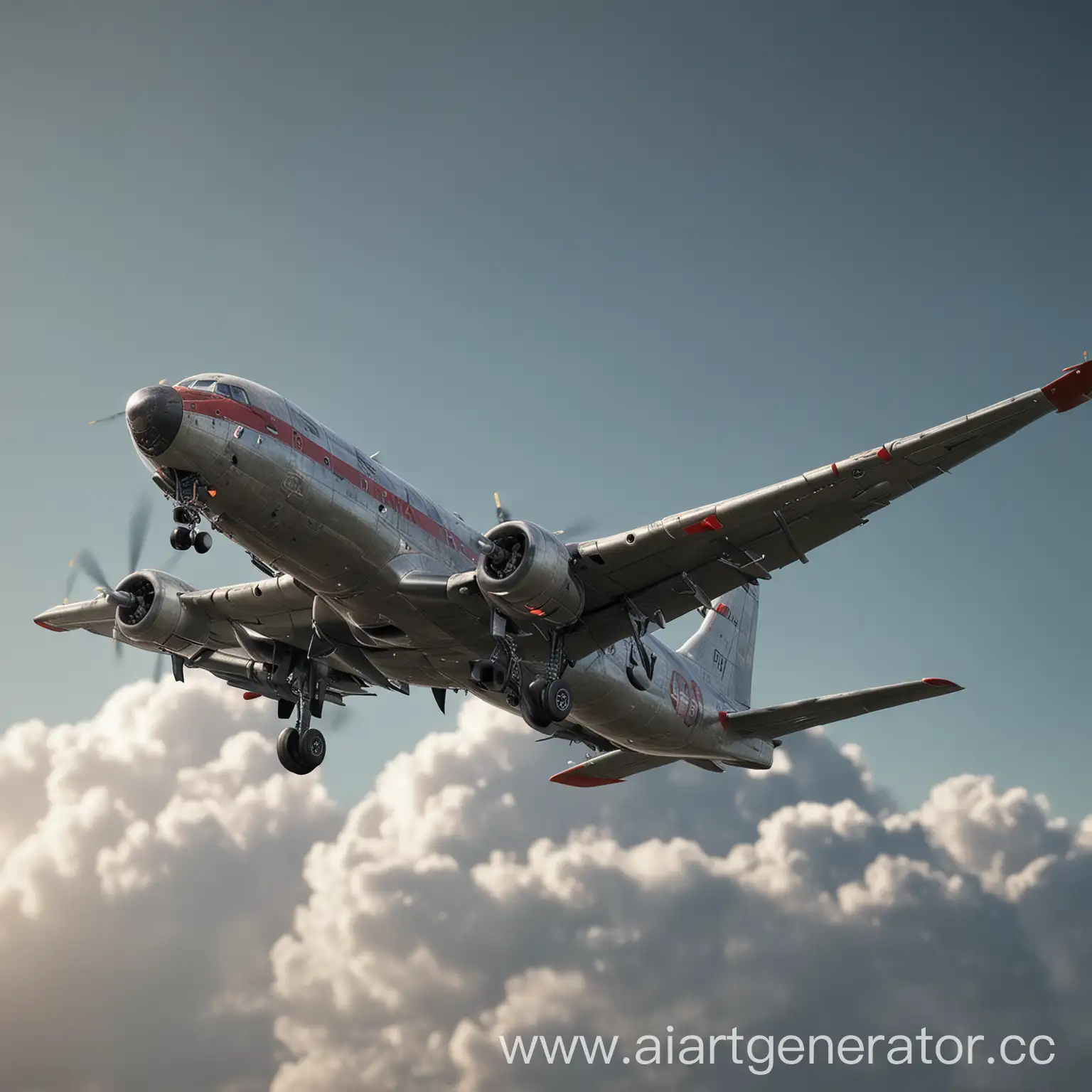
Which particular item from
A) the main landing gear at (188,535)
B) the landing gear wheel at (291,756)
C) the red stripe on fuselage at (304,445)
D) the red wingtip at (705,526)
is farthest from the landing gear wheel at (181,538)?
the red wingtip at (705,526)

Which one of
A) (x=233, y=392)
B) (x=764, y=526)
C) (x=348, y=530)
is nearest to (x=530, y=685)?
(x=348, y=530)

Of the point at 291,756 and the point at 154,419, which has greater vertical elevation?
the point at 154,419

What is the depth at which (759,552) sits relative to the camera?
2783 cm

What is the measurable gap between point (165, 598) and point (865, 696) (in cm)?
1885

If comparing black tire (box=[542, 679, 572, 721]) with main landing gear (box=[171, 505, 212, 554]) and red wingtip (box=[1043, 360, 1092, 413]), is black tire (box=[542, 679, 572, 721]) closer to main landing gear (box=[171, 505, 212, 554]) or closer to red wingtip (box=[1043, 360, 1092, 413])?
main landing gear (box=[171, 505, 212, 554])

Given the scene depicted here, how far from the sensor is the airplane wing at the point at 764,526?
79.4 ft

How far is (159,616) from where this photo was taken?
110 feet

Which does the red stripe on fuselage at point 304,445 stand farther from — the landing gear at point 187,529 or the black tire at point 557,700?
the black tire at point 557,700

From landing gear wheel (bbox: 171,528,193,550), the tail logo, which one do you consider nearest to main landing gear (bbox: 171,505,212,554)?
landing gear wheel (bbox: 171,528,193,550)

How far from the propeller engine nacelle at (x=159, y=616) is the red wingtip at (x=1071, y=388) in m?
22.3

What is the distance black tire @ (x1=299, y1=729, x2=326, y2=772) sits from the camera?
109 feet

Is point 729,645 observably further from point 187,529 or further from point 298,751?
point 187,529

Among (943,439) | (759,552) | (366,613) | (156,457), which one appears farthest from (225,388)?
(943,439)

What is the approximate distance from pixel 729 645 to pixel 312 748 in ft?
48.7
